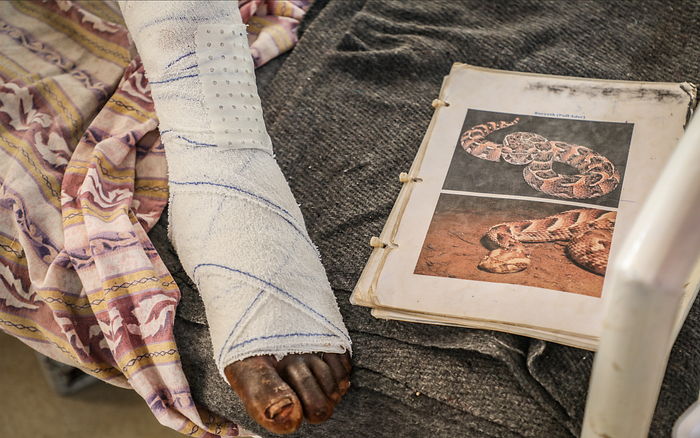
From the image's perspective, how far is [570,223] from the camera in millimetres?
637

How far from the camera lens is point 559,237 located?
629 millimetres

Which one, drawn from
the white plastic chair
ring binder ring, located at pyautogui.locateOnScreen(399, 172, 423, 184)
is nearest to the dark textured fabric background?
ring binder ring, located at pyautogui.locateOnScreen(399, 172, 423, 184)

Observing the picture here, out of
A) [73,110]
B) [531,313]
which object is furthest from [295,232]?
[73,110]

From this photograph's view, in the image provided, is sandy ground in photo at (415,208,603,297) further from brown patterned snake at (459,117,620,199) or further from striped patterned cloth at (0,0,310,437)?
striped patterned cloth at (0,0,310,437)

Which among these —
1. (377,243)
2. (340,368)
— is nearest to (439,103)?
(377,243)

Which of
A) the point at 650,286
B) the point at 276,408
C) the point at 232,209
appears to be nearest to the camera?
the point at 650,286

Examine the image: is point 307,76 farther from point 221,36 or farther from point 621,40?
point 621,40

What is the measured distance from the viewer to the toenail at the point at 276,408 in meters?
0.53

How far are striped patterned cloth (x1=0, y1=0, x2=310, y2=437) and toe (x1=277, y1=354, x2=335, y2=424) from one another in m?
0.11

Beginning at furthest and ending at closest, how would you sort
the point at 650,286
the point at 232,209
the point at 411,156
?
the point at 411,156
the point at 232,209
the point at 650,286

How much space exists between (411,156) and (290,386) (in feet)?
0.90

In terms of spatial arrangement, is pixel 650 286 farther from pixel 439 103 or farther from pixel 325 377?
pixel 439 103

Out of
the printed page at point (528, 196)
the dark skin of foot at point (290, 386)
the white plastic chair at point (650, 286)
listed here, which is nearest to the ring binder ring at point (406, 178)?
the printed page at point (528, 196)

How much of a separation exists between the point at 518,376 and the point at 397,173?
25 cm
